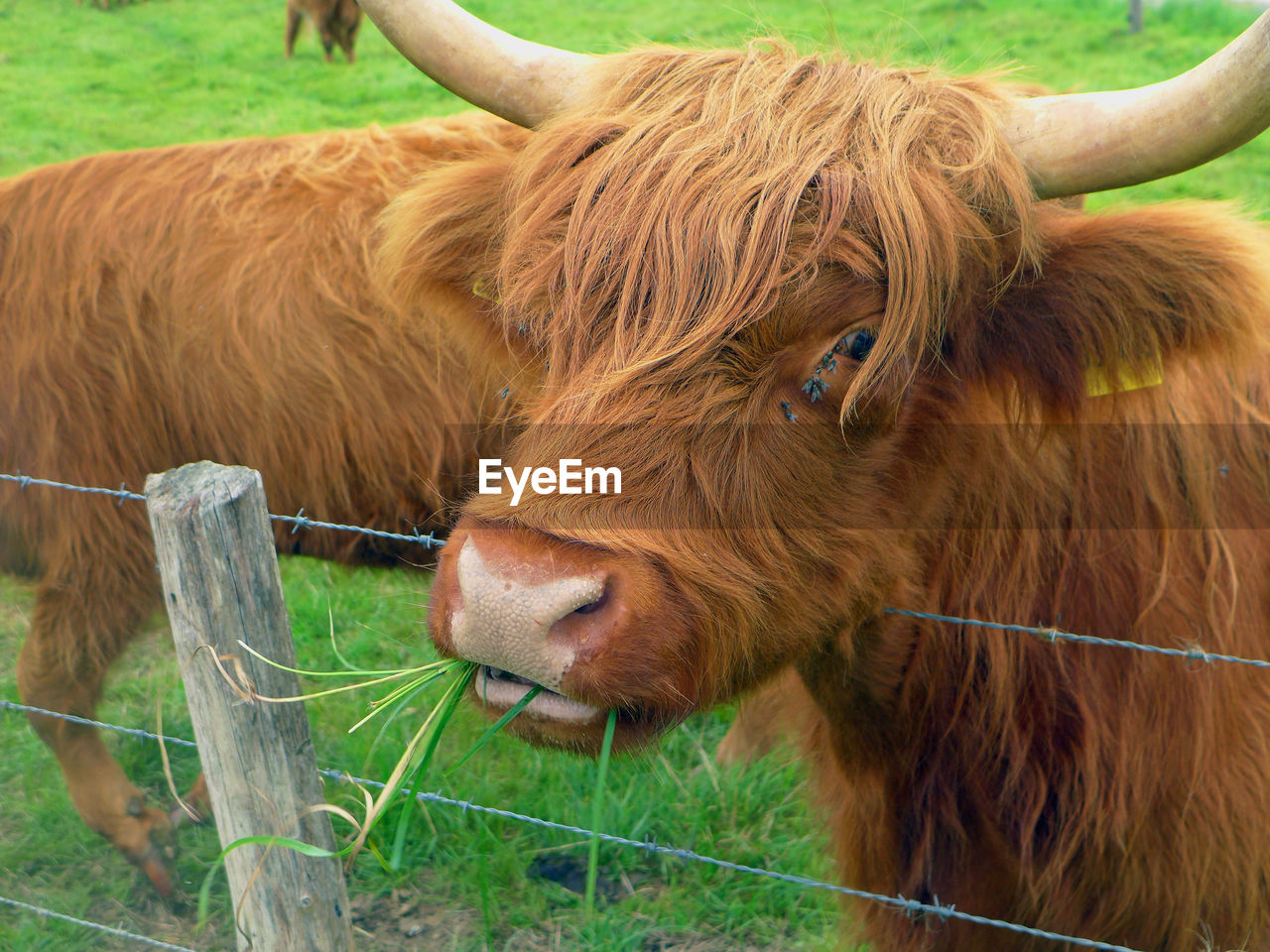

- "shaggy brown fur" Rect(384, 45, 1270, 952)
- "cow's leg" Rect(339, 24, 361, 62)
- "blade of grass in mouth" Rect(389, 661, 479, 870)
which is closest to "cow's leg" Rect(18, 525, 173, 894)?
"shaggy brown fur" Rect(384, 45, 1270, 952)

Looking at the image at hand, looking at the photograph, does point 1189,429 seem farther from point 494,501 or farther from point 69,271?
point 69,271

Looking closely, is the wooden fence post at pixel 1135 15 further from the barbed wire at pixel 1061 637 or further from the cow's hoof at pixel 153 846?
the cow's hoof at pixel 153 846

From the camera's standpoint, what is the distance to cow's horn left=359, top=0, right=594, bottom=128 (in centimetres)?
205

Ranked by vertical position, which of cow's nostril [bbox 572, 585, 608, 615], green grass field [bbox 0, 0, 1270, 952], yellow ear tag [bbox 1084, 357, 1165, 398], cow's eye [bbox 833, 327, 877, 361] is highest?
cow's eye [bbox 833, 327, 877, 361]

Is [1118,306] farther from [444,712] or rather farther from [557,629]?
[444,712]

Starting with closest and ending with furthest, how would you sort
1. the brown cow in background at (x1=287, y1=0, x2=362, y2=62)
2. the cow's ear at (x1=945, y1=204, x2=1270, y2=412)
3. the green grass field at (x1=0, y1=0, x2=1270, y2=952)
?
the cow's ear at (x1=945, y1=204, x2=1270, y2=412)
the green grass field at (x1=0, y1=0, x2=1270, y2=952)
the brown cow in background at (x1=287, y1=0, x2=362, y2=62)

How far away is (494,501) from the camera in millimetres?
1607

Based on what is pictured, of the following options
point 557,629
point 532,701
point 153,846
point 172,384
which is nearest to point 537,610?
point 557,629

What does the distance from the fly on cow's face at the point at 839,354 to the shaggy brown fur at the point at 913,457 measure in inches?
0.6

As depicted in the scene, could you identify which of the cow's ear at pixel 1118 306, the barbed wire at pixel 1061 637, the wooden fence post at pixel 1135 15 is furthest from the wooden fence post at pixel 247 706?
the wooden fence post at pixel 1135 15

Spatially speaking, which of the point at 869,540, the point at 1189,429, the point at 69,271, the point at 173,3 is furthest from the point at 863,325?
the point at 173,3

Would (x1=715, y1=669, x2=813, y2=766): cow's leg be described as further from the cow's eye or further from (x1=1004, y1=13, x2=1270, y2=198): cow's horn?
(x1=1004, y1=13, x2=1270, y2=198): cow's horn

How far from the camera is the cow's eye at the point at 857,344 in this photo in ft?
5.42

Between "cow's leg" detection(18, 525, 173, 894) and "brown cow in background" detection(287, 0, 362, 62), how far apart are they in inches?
364
